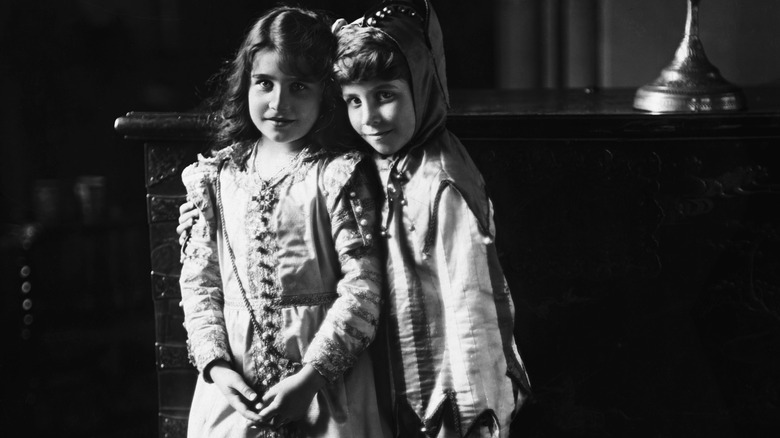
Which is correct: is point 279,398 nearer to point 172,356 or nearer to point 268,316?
point 268,316

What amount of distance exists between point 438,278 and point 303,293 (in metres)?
0.19

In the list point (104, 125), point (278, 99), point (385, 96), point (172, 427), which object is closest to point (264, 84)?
point (278, 99)

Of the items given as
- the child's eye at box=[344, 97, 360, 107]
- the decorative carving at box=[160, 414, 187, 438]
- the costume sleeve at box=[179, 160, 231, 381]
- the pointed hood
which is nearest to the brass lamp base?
the pointed hood

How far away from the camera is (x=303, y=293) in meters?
1.42

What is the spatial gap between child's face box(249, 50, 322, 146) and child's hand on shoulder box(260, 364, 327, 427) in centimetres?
32

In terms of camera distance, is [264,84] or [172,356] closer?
[264,84]

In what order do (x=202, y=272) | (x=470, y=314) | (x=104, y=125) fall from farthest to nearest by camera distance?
(x=104, y=125) → (x=202, y=272) → (x=470, y=314)

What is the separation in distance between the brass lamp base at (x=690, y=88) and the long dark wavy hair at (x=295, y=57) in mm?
677

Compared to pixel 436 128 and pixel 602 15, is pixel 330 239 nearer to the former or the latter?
pixel 436 128

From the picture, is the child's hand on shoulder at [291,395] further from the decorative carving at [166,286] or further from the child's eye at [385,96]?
the decorative carving at [166,286]

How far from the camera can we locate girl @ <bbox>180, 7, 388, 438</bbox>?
1385mm

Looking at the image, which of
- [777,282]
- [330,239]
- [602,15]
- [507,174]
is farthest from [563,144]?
[602,15]

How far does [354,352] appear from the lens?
138 cm

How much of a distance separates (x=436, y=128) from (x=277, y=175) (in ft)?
0.75
